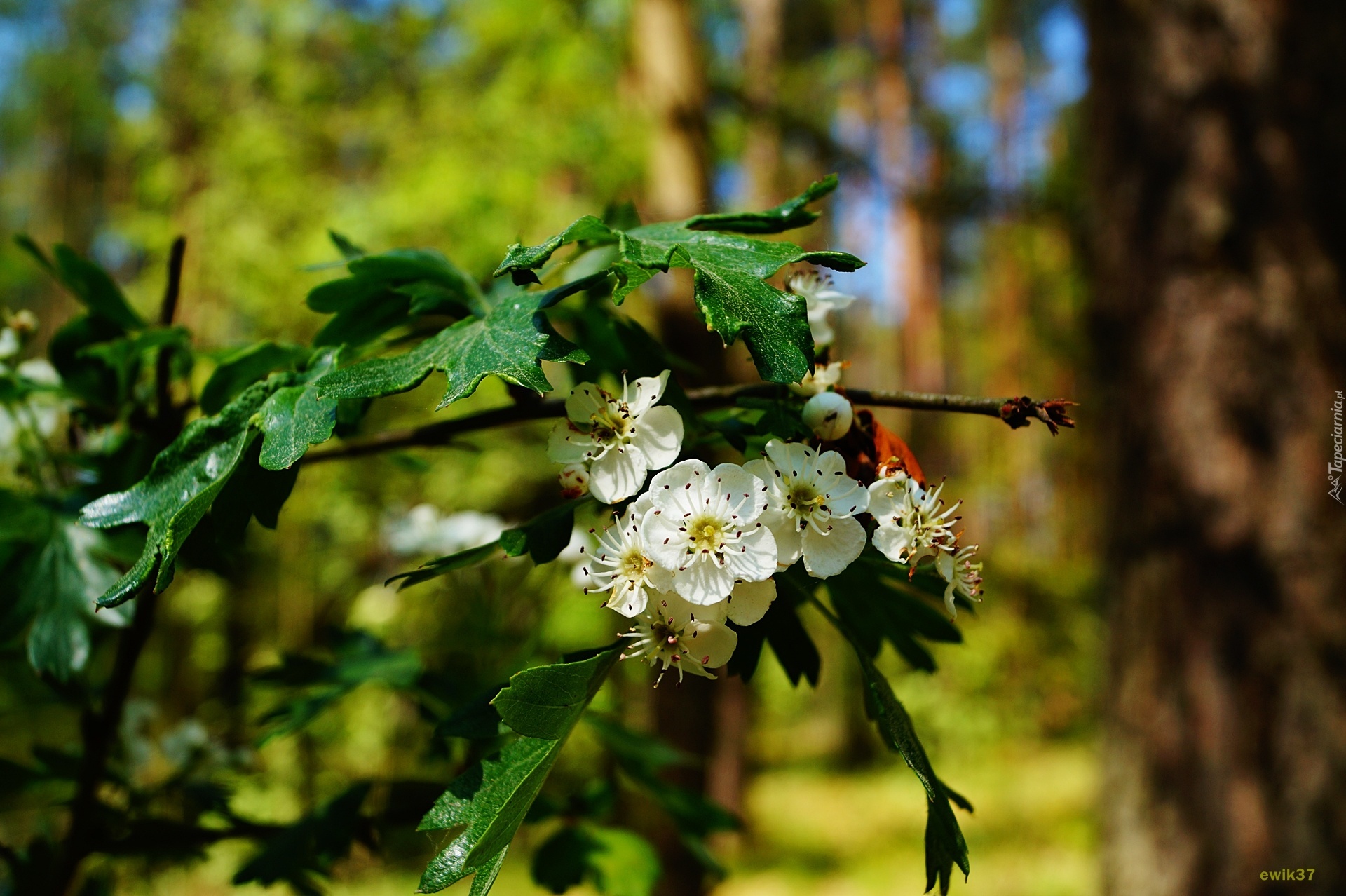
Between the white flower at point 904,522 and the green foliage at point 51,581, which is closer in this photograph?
the white flower at point 904,522

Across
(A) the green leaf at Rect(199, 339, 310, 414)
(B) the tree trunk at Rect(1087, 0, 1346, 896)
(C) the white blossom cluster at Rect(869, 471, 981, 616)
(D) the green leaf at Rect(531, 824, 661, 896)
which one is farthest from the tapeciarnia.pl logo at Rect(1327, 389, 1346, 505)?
(A) the green leaf at Rect(199, 339, 310, 414)

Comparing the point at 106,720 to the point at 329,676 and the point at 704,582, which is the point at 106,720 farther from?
the point at 704,582

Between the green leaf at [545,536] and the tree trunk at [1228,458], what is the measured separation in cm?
244

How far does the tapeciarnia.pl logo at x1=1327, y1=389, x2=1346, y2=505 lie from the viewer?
2.48m

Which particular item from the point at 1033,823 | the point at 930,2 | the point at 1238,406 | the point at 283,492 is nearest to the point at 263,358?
the point at 283,492

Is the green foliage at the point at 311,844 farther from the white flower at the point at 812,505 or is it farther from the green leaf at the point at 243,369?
the white flower at the point at 812,505

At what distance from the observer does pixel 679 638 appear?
2.07ft

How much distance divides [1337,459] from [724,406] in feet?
7.99

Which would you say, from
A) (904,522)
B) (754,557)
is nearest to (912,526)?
(904,522)

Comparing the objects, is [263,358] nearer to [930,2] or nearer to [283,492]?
[283,492]

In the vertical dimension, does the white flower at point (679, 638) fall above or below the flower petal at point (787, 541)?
below

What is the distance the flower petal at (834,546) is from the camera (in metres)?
0.60

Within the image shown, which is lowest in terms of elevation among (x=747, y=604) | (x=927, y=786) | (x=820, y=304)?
(x=927, y=786)

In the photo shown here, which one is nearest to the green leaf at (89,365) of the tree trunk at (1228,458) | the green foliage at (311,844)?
the green foliage at (311,844)
